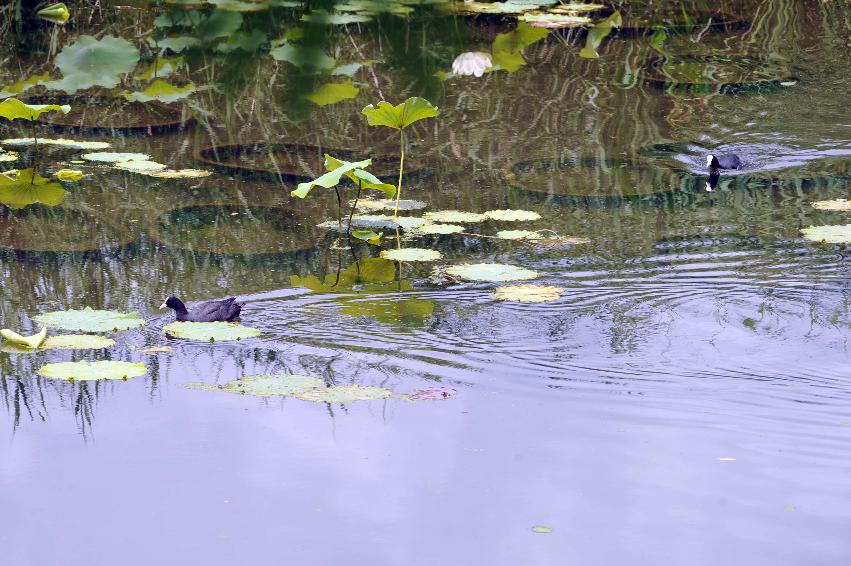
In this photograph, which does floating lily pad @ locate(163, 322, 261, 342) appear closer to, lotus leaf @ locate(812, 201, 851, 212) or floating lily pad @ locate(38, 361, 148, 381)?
floating lily pad @ locate(38, 361, 148, 381)

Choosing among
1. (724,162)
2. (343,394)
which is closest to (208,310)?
(343,394)

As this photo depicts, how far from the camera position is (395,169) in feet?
19.1

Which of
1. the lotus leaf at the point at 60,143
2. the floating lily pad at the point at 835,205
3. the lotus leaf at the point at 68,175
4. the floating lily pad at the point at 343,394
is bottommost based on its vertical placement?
the floating lily pad at the point at 343,394

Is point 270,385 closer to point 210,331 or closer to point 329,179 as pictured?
point 210,331

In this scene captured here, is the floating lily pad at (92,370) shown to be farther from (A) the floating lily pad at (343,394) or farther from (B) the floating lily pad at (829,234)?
(B) the floating lily pad at (829,234)

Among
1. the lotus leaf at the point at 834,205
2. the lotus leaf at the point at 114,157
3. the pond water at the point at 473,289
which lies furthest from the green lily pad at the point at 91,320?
the lotus leaf at the point at 834,205

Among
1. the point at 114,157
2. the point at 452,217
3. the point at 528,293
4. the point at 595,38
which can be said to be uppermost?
the point at 595,38

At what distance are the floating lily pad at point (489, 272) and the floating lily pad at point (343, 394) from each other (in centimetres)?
105

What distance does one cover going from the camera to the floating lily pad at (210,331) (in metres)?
3.70

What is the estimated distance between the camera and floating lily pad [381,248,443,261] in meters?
4.58

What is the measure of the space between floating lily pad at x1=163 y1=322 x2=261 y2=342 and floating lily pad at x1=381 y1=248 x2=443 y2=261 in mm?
931

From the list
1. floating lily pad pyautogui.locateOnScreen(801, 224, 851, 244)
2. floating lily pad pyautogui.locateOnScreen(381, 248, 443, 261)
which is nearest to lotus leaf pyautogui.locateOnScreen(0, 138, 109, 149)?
floating lily pad pyautogui.locateOnScreen(381, 248, 443, 261)

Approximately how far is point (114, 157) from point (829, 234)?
11.2ft

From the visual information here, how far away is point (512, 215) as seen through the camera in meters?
5.06
